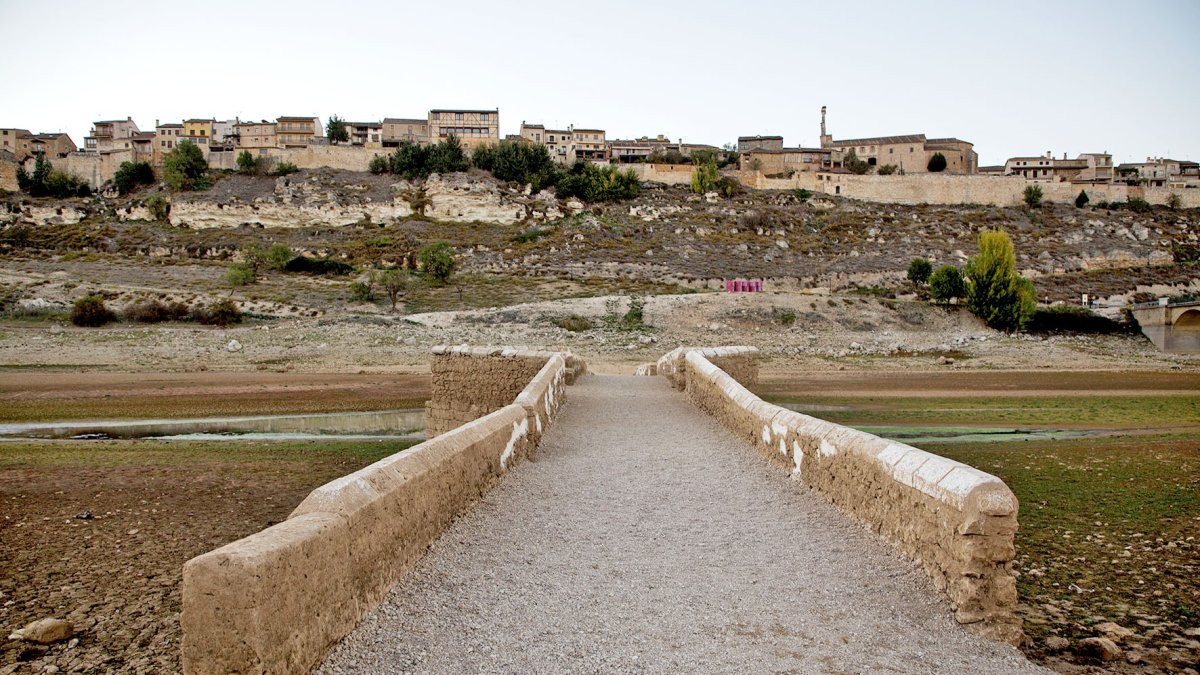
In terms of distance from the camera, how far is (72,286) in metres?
51.8

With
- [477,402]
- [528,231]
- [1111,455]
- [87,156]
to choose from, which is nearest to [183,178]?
[87,156]

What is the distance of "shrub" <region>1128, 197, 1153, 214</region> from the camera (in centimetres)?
9738

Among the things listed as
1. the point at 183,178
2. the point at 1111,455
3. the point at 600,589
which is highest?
the point at 183,178

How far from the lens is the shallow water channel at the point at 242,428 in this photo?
17.7m

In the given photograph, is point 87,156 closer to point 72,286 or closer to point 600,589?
point 72,286

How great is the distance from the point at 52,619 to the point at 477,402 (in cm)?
1100

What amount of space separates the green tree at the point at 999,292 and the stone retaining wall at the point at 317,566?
5151cm

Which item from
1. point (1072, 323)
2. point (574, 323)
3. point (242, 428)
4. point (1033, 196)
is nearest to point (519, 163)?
point (574, 323)

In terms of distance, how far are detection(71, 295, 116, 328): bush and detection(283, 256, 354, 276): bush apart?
19074 millimetres

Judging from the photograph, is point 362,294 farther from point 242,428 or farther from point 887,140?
point 887,140

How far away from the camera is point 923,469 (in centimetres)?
584

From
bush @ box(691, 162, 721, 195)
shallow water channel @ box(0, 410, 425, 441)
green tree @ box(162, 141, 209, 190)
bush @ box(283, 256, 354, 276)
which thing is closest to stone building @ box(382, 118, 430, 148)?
green tree @ box(162, 141, 209, 190)

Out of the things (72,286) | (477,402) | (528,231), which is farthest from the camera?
(528,231)

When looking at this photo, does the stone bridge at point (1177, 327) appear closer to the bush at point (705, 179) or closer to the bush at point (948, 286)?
the bush at point (948, 286)
